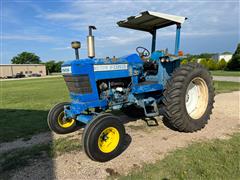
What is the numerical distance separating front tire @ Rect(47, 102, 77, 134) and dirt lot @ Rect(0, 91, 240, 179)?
0.71ft

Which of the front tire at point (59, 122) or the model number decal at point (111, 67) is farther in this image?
the front tire at point (59, 122)

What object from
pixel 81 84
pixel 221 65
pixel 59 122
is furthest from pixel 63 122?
pixel 221 65

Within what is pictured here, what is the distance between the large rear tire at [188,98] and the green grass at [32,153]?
6.34ft

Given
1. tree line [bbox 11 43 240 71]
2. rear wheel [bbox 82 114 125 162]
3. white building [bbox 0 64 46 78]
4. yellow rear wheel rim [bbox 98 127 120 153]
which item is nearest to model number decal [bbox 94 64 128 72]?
rear wheel [bbox 82 114 125 162]

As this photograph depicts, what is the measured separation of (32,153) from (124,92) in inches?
80.6

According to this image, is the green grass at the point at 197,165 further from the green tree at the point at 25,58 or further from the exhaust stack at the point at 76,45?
the green tree at the point at 25,58

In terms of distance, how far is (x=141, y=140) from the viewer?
3965 millimetres

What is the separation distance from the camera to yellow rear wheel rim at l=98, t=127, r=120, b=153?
323cm

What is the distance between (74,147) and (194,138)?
91.2 inches

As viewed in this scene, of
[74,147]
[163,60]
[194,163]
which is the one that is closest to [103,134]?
[74,147]

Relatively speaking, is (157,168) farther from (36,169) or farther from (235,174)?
(36,169)

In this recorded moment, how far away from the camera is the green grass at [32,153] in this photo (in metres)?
3.13

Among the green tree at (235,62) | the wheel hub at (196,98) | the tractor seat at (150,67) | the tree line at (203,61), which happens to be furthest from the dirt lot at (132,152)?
the green tree at (235,62)

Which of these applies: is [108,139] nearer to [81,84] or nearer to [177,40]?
[81,84]
